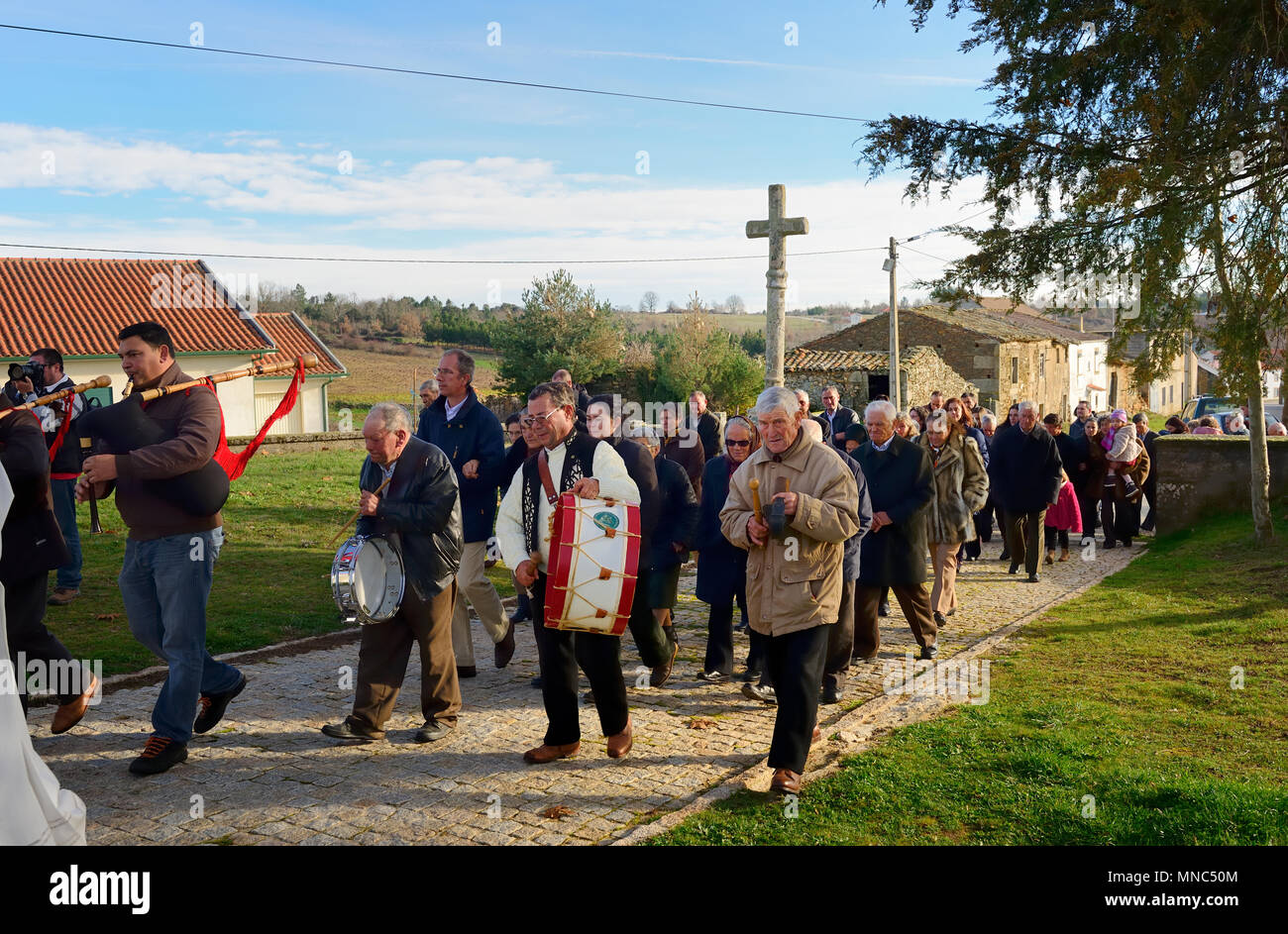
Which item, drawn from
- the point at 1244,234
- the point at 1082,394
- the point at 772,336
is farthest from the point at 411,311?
the point at 1244,234

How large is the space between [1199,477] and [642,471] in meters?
12.0

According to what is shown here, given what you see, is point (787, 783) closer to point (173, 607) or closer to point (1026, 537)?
point (173, 607)

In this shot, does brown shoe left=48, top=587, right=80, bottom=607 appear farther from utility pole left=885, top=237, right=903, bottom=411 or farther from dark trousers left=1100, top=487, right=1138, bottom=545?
utility pole left=885, top=237, right=903, bottom=411

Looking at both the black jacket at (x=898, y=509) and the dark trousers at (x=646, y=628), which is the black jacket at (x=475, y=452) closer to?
the dark trousers at (x=646, y=628)

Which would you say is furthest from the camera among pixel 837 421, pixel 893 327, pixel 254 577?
pixel 893 327

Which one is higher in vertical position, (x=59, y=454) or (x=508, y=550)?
(x=59, y=454)

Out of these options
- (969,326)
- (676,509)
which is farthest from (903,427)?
(969,326)

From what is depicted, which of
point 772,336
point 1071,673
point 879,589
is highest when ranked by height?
point 772,336

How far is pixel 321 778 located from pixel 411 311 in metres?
73.7

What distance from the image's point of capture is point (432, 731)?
243 inches

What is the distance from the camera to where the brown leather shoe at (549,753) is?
5777 mm

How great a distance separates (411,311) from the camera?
76438mm

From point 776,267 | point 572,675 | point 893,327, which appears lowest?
point 572,675
